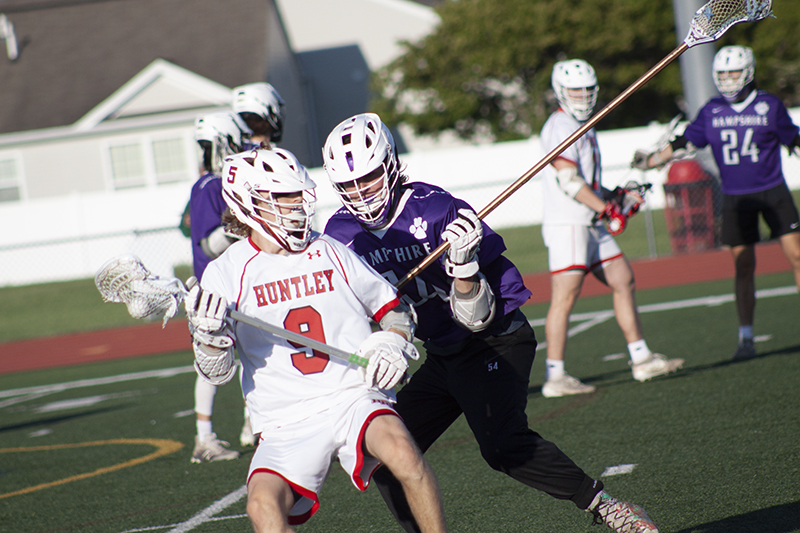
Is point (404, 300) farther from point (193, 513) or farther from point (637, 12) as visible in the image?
point (637, 12)

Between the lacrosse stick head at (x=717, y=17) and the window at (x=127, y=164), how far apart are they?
23145mm

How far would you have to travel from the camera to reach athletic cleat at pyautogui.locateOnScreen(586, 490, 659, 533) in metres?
3.17

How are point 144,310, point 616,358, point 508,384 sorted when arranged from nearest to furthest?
point 144,310
point 508,384
point 616,358

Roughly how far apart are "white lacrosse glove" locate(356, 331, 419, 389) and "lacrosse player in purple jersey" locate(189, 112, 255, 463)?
2208 millimetres

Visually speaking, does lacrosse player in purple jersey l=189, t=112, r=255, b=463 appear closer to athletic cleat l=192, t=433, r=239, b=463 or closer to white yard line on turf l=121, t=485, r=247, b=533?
athletic cleat l=192, t=433, r=239, b=463

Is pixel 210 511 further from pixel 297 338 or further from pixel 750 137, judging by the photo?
pixel 750 137

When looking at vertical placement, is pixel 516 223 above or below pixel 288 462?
below

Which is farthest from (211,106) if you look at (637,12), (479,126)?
(637,12)

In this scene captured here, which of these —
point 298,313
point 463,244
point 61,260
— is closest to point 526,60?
point 61,260

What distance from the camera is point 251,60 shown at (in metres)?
26.3

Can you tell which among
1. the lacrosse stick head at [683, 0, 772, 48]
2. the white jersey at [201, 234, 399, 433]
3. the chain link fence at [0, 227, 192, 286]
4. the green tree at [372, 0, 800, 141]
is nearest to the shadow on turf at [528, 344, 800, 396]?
the lacrosse stick head at [683, 0, 772, 48]

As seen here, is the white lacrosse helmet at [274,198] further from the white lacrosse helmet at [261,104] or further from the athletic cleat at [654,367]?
the athletic cleat at [654,367]

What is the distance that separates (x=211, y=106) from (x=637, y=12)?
14331 mm

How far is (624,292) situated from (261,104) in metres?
2.92
